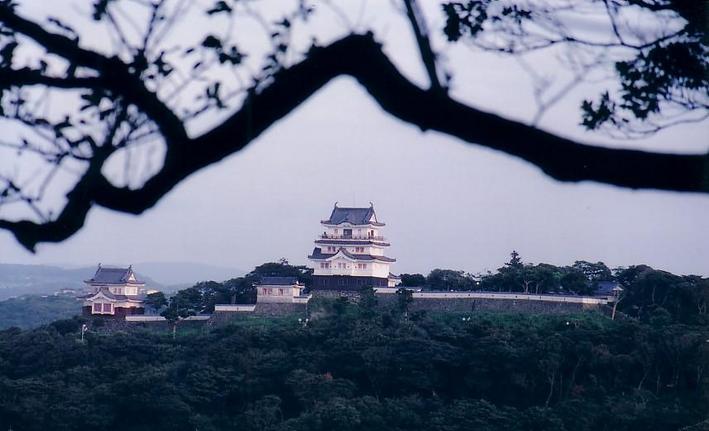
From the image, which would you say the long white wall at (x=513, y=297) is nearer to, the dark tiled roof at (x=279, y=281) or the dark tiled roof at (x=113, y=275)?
the dark tiled roof at (x=279, y=281)

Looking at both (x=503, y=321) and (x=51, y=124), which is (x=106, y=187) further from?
(x=503, y=321)

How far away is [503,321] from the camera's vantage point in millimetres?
16188

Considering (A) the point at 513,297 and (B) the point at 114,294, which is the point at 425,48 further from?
(B) the point at 114,294

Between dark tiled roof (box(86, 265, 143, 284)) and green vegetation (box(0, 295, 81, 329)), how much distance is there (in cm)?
1030

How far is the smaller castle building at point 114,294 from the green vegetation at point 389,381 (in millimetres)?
3897

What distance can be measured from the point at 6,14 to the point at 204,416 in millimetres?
12539

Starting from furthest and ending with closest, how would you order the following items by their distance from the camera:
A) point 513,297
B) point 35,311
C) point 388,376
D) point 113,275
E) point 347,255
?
1. point 35,311
2. point 113,275
3. point 347,255
4. point 513,297
5. point 388,376

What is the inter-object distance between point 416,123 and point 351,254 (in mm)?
17852

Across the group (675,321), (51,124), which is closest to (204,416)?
(675,321)

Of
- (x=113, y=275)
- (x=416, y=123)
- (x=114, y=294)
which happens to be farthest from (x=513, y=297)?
(x=416, y=123)

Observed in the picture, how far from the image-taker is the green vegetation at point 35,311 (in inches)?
1240

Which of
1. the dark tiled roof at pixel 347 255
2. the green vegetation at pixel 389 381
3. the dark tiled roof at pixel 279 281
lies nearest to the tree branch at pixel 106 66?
the green vegetation at pixel 389 381

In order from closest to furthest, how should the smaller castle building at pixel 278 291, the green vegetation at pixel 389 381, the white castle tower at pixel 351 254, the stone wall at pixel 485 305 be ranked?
1. the green vegetation at pixel 389 381
2. the stone wall at pixel 485 305
3. the smaller castle building at pixel 278 291
4. the white castle tower at pixel 351 254

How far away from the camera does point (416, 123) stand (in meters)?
1.70
